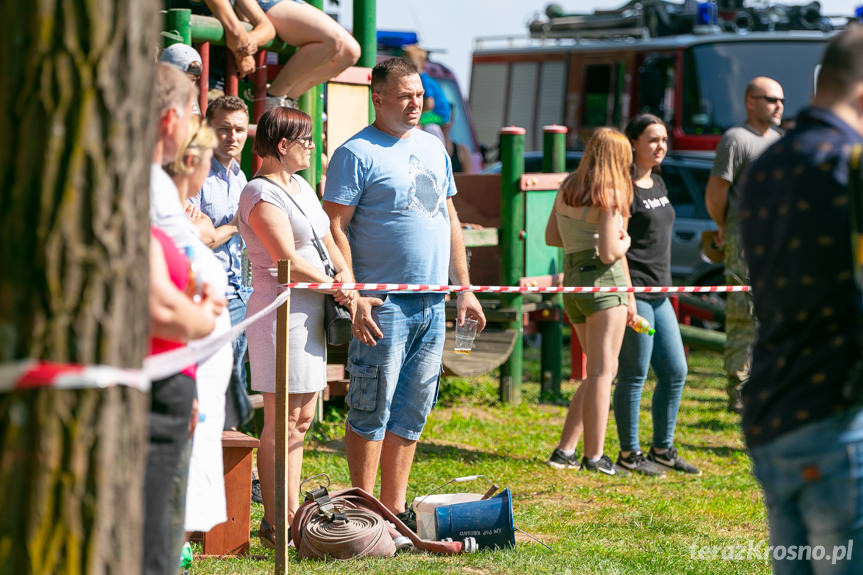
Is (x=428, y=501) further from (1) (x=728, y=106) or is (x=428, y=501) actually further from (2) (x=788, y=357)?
(1) (x=728, y=106)

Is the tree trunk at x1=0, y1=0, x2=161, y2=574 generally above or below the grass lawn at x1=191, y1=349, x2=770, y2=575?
above

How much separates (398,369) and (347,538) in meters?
0.73

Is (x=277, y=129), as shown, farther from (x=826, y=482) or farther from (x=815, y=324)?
(x=826, y=482)

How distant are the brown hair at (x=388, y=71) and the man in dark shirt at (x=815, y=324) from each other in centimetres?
252

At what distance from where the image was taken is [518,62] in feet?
57.7

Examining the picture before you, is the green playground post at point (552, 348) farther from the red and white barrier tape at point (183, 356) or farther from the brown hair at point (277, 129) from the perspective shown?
the red and white barrier tape at point (183, 356)

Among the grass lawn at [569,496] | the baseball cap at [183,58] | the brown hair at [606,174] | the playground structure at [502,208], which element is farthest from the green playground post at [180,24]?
the grass lawn at [569,496]

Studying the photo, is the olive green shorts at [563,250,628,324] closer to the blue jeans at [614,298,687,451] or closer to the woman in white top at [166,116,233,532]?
the blue jeans at [614,298,687,451]

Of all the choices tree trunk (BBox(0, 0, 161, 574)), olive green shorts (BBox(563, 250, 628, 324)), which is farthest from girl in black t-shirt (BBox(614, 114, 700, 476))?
tree trunk (BBox(0, 0, 161, 574))

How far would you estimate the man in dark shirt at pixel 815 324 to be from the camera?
234 cm

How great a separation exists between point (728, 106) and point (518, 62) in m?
4.51

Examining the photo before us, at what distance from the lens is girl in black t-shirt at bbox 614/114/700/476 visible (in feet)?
20.4

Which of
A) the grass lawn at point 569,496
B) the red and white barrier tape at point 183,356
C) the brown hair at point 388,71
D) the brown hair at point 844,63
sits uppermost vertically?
the brown hair at point 388,71

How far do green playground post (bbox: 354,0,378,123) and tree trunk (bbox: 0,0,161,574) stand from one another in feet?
18.2
